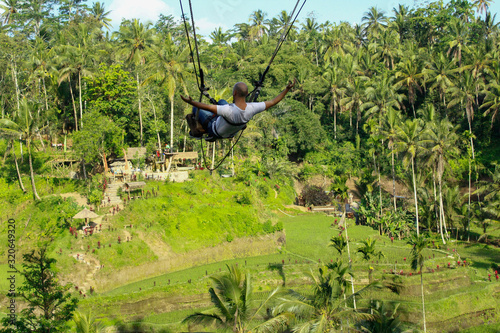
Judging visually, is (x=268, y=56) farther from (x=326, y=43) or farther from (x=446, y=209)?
(x=446, y=209)

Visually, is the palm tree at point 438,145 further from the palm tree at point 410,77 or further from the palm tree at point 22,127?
the palm tree at point 22,127

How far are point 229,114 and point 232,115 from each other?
52 mm

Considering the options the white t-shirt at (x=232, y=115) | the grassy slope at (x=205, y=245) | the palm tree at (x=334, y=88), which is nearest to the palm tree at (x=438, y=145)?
the grassy slope at (x=205, y=245)

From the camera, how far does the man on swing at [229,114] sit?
23.5 feet

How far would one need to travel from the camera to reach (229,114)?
23.6 feet

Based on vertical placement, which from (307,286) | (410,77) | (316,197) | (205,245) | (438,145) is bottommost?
(307,286)

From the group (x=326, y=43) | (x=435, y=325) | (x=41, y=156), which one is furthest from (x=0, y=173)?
(x=326, y=43)

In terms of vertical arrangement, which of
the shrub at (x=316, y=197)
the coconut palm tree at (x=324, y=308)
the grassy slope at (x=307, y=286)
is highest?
the shrub at (x=316, y=197)

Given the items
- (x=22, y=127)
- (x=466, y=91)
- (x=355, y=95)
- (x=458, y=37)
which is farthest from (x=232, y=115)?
(x=458, y=37)

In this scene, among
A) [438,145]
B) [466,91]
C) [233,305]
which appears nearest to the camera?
[233,305]

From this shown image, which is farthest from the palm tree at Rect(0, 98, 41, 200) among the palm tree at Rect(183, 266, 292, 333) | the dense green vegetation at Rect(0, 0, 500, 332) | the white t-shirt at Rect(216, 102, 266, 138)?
the white t-shirt at Rect(216, 102, 266, 138)

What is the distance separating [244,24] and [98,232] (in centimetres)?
5499

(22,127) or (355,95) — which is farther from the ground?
(355,95)

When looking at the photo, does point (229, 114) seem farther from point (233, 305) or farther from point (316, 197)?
point (316, 197)
